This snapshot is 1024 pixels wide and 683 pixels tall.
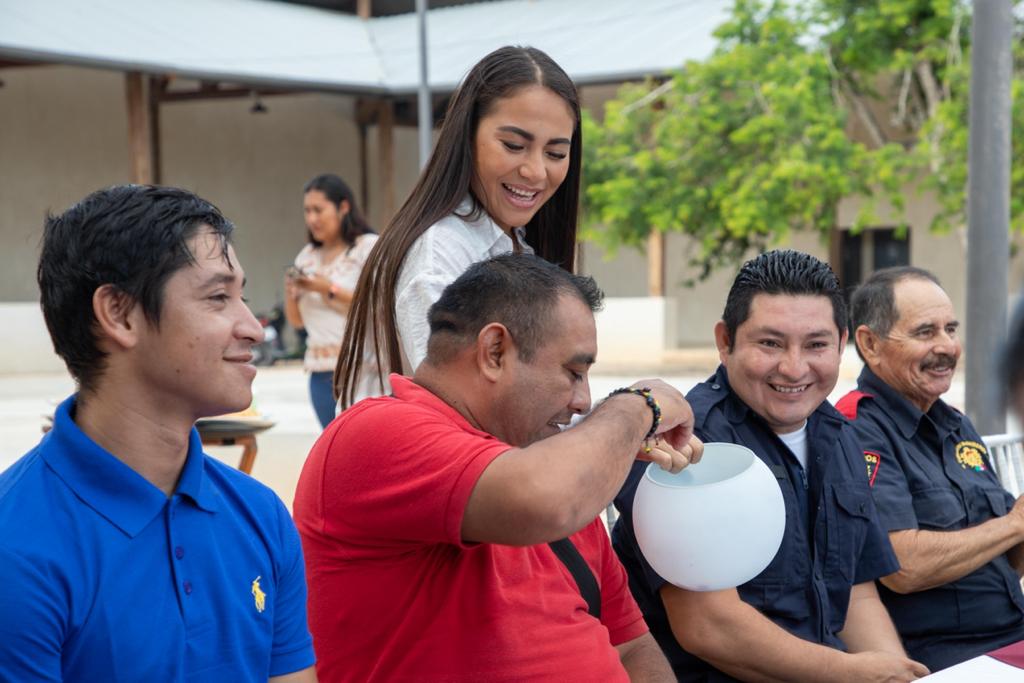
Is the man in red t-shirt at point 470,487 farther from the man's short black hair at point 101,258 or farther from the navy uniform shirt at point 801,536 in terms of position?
the navy uniform shirt at point 801,536

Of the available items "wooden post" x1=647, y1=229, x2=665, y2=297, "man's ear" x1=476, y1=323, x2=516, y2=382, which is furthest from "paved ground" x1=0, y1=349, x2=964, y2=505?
"man's ear" x1=476, y1=323, x2=516, y2=382

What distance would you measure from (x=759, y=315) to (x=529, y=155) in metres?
0.67

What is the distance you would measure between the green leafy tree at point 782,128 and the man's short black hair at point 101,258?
13082mm

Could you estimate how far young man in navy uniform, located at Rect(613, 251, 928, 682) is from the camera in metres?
2.45

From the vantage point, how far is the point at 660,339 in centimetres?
2041

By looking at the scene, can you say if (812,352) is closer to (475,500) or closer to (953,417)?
(953,417)

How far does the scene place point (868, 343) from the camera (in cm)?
341

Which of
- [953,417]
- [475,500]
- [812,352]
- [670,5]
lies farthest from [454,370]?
[670,5]

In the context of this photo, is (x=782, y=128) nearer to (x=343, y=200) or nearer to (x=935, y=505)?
(x=343, y=200)

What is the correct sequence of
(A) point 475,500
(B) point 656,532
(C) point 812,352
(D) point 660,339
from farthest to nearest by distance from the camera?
(D) point 660,339 → (C) point 812,352 → (B) point 656,532 → (A) point 475,500

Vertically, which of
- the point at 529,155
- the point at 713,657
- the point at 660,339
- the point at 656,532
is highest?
the point at 529,155

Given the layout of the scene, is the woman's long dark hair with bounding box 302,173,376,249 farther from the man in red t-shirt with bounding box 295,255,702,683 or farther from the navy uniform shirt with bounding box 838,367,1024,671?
the man in red t-shirt with bounding box 295,255,702,683

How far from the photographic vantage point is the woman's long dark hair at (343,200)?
6008 mm

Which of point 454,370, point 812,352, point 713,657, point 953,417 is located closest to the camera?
point 454,370
